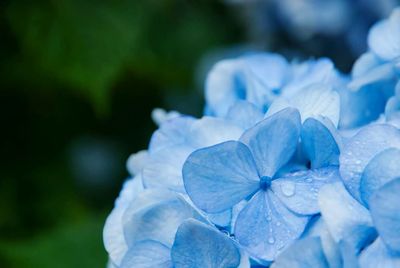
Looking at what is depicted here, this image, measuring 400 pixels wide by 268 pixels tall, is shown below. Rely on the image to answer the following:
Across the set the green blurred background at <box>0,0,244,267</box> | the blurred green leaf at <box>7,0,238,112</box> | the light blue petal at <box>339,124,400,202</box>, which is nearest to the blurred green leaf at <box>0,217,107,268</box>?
the green blurred background at <box>0,0,244,267</box>

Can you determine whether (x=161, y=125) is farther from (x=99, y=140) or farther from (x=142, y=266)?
(x=99, y=140)

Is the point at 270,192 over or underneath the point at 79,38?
underneath

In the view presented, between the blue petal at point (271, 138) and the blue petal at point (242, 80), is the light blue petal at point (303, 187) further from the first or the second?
the blue petal at point (242, 80)

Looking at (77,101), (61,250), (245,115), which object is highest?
(77,101)

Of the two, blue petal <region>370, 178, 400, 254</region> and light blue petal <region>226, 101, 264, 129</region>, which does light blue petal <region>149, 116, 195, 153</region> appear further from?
blue petal <region>370, 178, 400, 254</region>

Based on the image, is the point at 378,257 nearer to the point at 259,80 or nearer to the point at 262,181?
the point at 262,181

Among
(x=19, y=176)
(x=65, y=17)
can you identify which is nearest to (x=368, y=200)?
(x=65, y=17)

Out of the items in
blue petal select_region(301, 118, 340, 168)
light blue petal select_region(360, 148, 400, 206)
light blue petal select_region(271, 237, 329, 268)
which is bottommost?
light blue petal select_region(271, 237, 329, 268)

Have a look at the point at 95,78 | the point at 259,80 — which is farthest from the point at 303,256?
the point at 95,78

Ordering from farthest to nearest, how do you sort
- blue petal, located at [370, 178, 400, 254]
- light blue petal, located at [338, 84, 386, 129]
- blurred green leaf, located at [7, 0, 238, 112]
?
blurred green leaf, located at [7, 0, 238, 112] < light blue petal, located at [338, 84, 386, 129] < blue petal, located at [370, 178, 400, 254]
